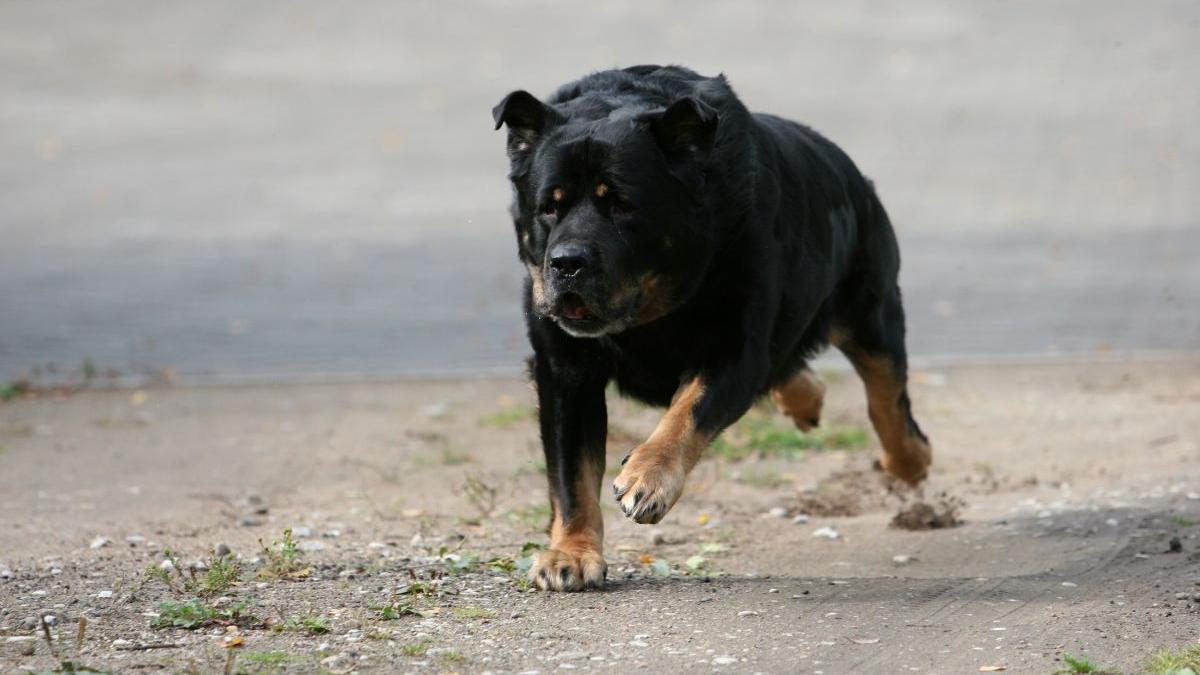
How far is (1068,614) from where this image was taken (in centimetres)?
508

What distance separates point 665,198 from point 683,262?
232 millimetres

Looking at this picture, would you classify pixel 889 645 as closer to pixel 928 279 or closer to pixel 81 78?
pixel 928 279

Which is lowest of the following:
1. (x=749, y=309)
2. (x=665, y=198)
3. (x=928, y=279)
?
(x=928, y=279)

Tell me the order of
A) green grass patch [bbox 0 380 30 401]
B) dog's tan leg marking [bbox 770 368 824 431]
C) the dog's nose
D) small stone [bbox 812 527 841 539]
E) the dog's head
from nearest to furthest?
the dog's nose, the dog's head, small stone [bbox 812 527 841 539], dog's tan leg marking [bbox 770 368 824 431], green grass patch [bbox 0 380 30 401]

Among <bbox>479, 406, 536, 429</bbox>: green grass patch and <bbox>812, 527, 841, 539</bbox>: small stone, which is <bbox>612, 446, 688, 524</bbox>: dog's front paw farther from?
<bbox>479, 406, 536, 429</bbox>: green grass patch

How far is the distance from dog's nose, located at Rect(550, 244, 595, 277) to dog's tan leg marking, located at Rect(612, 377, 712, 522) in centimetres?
63

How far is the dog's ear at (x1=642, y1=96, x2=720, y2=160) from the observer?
5.26m

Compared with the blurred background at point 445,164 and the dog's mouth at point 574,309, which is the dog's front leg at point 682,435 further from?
the blurred background at point 445,164

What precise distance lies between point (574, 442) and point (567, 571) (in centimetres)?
53

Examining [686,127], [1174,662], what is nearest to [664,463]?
[686,127]

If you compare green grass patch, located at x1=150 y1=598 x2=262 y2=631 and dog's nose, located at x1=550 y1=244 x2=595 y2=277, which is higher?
dog's nose, located at x1=550 y1=244 x2=595 y2=277

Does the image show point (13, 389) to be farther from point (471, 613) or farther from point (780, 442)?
point (471, 613)

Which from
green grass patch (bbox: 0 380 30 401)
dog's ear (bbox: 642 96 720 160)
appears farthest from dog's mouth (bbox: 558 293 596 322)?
green grass patch (bbox: 0 380 30 401)

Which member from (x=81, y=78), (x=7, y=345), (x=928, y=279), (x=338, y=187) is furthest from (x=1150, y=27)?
(x=7, y=345)
